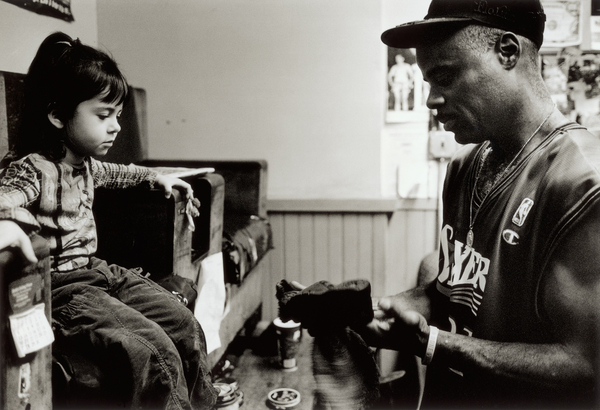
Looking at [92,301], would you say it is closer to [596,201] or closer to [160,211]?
[160,211]

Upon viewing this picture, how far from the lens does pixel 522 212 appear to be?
1.02 m

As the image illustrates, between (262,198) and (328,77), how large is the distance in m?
0.75

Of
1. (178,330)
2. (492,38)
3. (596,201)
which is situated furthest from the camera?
(178,330)

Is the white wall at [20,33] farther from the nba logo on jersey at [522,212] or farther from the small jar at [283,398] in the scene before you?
the nba logo on jersey at [522,212]

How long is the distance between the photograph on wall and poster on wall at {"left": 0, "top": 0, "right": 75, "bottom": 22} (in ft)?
5.37

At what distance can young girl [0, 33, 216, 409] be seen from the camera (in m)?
1.26

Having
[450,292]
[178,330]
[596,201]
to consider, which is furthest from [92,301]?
[596,201]

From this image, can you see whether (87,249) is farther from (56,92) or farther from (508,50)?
(508,50)

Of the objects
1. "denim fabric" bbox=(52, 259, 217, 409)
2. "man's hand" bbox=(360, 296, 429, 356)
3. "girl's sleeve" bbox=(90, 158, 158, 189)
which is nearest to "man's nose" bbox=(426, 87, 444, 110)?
"man's hand" bbox=(360, 296, 429, 356)

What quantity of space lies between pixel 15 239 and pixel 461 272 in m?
0.91

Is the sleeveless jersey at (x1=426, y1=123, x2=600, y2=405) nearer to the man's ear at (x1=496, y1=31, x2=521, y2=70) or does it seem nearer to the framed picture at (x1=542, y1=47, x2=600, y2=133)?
the man's ear at (x1=496, y1=31, x2=521, y2=70)

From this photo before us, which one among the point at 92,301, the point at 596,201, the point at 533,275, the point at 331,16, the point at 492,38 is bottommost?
the point at 92,301

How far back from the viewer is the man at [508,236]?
924 millimetres

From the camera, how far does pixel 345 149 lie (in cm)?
291
